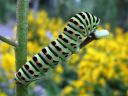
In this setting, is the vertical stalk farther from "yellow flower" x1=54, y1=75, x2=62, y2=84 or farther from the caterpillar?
"yellow flower" x1=54, y1=75, x2=62, y2=84

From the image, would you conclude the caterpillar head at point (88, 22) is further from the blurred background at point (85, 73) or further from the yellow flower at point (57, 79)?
the yellow flower at point (57, 79)

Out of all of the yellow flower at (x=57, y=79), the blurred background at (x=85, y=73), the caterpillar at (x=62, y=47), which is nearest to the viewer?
the caterpillar at (x=62, y=47)

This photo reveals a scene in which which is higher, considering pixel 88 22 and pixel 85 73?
pixel 85 73

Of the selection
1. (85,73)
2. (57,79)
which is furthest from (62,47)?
(57,79)

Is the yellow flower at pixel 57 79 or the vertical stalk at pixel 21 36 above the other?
the yellow flower at pixel 57 79

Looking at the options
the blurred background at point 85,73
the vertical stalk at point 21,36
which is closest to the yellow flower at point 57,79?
the blurred background at point 85,73

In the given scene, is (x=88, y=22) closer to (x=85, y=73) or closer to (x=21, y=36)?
(x=21, y=36)
